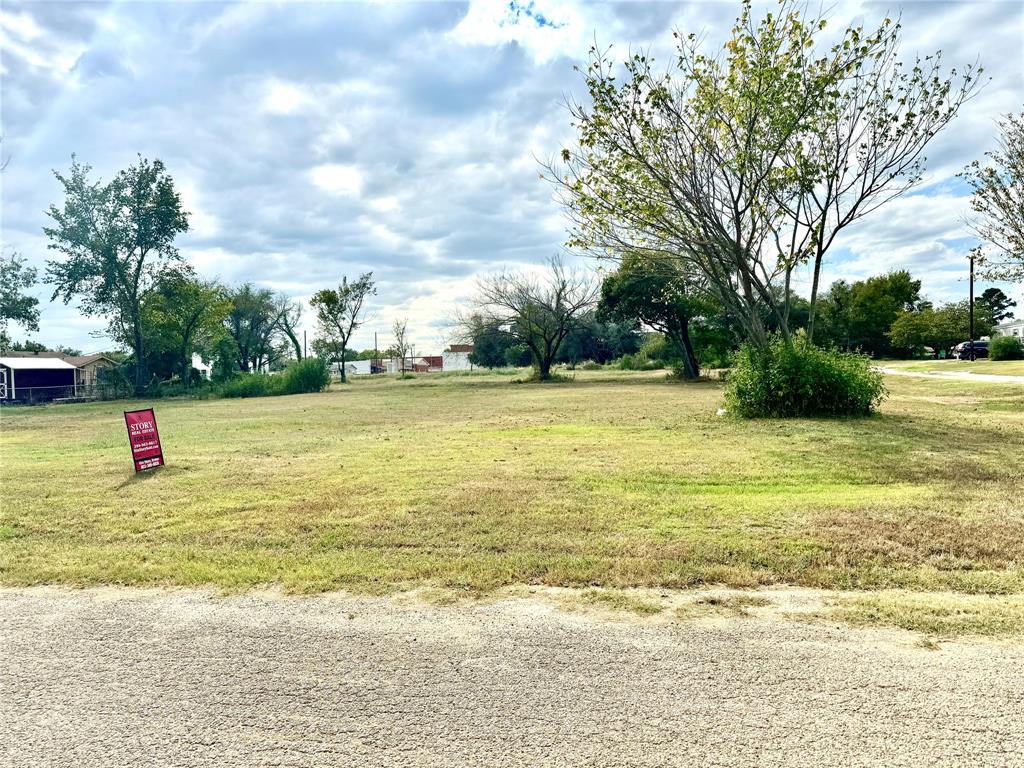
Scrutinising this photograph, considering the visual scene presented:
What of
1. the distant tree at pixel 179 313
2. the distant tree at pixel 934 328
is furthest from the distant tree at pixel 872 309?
the distant tree at pixel 179 313

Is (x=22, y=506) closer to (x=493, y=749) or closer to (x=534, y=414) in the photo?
(x=493, y=749)

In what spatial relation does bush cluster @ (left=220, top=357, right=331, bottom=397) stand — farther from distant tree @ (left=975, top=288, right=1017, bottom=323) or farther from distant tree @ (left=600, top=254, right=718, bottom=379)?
distant tree @ (left=975, top=288, right=1017, bottom=323)

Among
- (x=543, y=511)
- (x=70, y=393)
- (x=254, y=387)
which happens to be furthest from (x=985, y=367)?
(x=70, y=393)

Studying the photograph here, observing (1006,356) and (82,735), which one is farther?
(1006,356)

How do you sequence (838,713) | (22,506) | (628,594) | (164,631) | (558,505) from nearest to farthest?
1. (838,713)
2. (164,631)
3. (628,594)
4. (558,505)
5. (22,506)

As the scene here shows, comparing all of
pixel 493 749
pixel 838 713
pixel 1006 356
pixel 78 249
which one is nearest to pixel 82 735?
pixel 493 749

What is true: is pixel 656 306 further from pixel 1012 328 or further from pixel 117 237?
pixel 1012 328

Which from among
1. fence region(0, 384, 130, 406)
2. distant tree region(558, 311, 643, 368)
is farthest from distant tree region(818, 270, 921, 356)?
fence region(0, 384, 130, 406)

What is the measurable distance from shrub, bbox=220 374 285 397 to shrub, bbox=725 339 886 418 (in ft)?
86.5

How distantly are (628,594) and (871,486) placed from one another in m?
3.99

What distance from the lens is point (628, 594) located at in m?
3.70

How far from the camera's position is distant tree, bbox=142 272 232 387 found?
38156mm

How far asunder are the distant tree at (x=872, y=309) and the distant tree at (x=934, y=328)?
145cm

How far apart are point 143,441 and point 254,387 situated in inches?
1026
